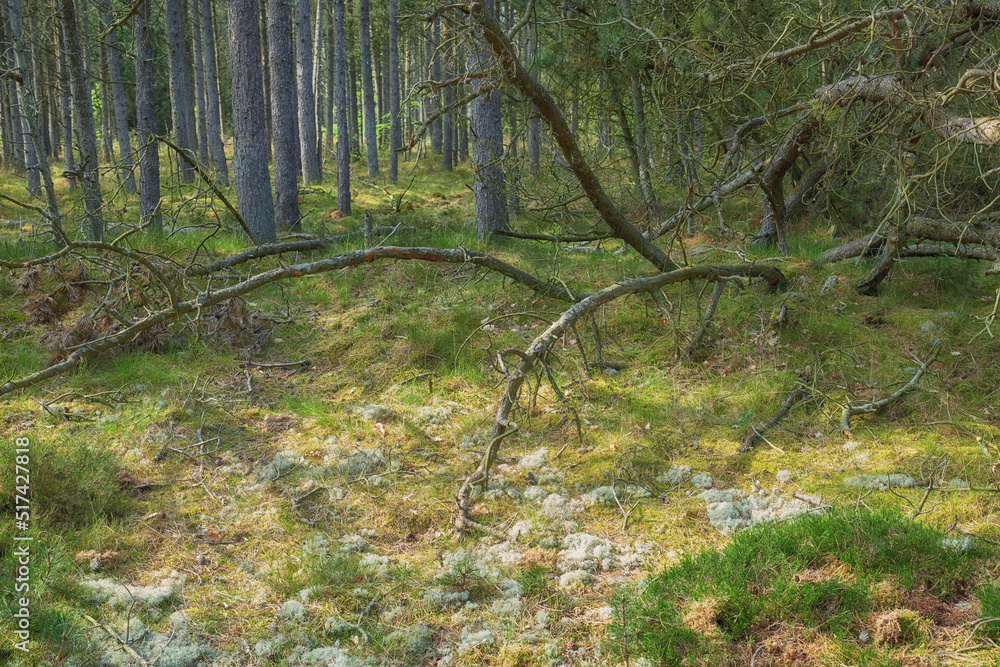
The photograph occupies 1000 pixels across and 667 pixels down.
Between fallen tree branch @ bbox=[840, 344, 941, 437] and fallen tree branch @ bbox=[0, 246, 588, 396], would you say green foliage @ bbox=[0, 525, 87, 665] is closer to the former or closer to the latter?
fallen tree branch @ bbox=[0, 246, 588, 396]

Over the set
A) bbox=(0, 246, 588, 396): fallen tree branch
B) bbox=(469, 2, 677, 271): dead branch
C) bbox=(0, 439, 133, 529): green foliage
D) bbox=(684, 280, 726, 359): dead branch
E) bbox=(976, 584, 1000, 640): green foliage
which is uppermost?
bbox=(469, 2, 677, 271): dead branch

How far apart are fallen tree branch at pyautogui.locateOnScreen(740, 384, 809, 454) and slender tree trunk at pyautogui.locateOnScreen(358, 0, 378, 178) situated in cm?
1584

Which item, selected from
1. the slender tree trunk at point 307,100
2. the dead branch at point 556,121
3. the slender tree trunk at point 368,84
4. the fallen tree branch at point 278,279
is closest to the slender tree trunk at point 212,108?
the slender tree trunk at point 307,100

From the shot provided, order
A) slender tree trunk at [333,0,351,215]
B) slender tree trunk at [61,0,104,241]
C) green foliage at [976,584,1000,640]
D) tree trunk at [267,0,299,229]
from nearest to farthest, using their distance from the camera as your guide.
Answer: green foliage at [976,584,1000,640]
slender tree trunk at [61,0,104,241]
tree trunk at [267,0,299,229]
slender tree trunk at [333,0,351,215]

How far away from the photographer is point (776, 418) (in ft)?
15.1

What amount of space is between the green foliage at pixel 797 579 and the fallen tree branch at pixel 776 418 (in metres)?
1.18

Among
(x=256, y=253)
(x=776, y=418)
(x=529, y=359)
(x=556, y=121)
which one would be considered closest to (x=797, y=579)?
(x=529, y=359)

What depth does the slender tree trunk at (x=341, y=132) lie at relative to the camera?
516 inches

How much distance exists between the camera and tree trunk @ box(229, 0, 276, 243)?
818 cm

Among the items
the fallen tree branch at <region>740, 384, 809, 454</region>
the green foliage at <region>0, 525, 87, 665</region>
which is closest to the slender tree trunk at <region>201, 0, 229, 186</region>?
the green foliage at <region>0, 525, 87, 665</region>

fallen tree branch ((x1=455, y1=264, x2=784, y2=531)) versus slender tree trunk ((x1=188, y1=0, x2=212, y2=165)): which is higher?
slender tree trunk ((x1=188, y1=0, x2=212, y2=165))

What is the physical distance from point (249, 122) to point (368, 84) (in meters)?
11.9

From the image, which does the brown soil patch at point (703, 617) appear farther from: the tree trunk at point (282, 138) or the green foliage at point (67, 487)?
the tree trunk at point (282, 138)

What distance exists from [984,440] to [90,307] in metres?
7.39
